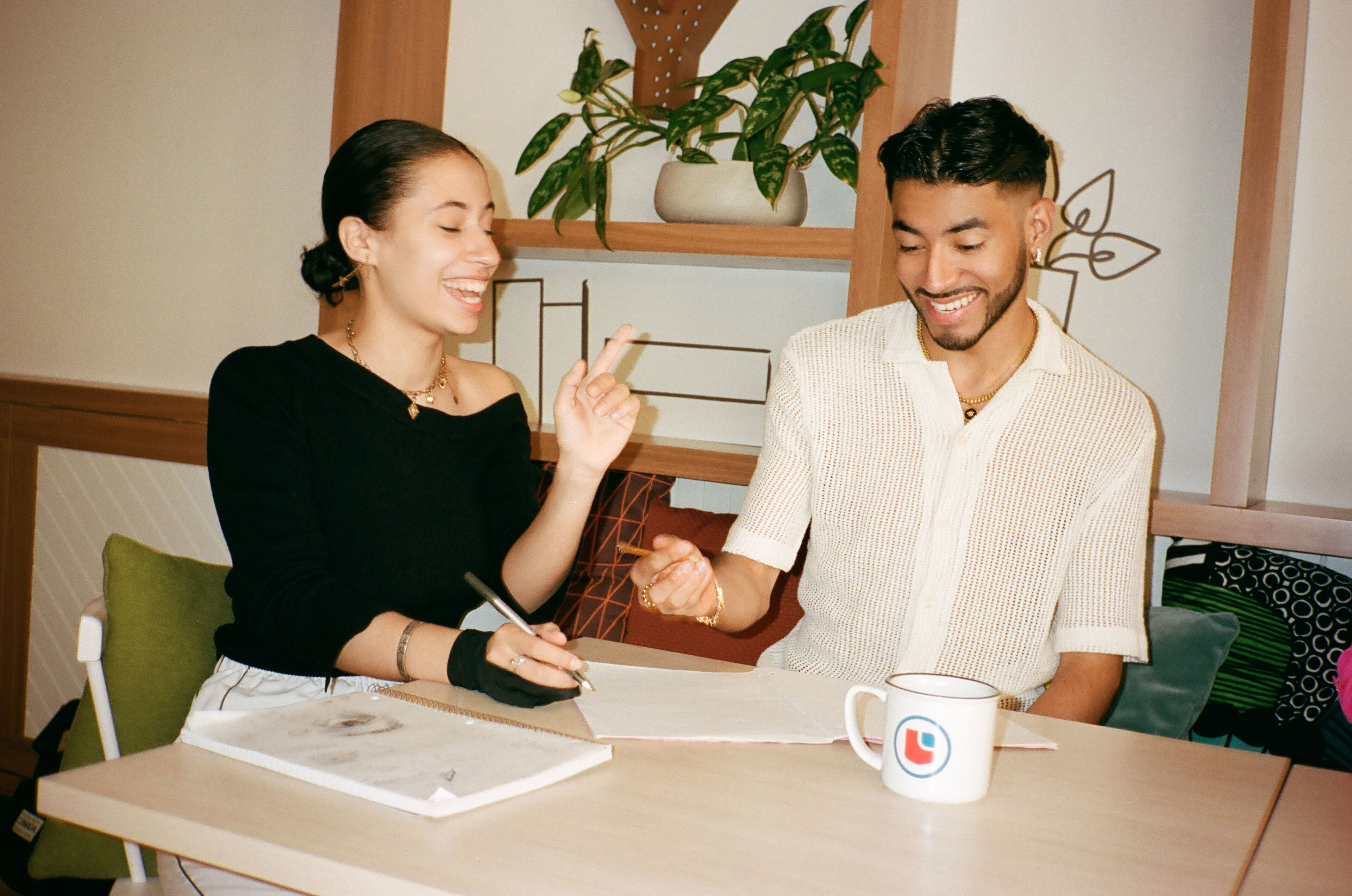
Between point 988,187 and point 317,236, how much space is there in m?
1.97

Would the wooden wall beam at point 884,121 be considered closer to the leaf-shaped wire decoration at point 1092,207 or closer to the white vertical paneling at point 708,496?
the leaf-shaped wire decoration at point 1092,207

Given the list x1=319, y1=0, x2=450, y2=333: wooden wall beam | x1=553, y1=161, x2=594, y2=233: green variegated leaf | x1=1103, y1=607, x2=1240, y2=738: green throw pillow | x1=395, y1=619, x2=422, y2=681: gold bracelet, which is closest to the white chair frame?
x1=395, y1=619, x2=422, y2=681: gold bracelet

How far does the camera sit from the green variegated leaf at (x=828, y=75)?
1.95 meters

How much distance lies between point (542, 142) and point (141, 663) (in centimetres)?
135

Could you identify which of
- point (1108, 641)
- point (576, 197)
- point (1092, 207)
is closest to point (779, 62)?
point (576, 197)

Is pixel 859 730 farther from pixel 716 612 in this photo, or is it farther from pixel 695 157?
pixel 695 157

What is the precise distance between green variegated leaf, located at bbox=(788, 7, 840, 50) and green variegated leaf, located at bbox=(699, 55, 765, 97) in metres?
0.08

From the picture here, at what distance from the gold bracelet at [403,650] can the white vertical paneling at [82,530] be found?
1.76m

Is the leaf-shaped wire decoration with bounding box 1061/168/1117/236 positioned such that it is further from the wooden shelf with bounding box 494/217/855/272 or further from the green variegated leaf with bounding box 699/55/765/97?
the green variegated leaf with bounding box 699/55/765/97

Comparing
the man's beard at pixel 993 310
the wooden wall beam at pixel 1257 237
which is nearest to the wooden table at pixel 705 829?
the man's beard at pixel 993 310

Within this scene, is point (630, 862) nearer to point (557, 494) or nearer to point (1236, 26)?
point (557, 494)

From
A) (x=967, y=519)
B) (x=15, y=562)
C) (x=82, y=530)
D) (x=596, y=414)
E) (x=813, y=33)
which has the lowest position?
(x=15, y=562)

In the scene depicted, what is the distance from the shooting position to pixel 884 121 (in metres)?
1.92

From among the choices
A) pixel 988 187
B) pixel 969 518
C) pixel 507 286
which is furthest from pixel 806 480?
pixel 507 286
